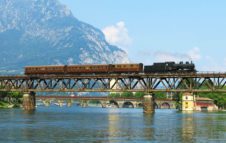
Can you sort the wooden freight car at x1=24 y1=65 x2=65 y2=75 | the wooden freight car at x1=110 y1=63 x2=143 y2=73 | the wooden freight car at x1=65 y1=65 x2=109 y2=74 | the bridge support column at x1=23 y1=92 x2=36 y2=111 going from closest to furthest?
the wooden freight car at x1=110 y1=63 x2=143 y2=73, the wooden freight car at x1=65 y1=65 x2=109 y2=74, the wooden freight car at x1=24 y1=65 x2=65 y2=75, the bridge support column at x1=23 y1=92 x2=36 y2=111

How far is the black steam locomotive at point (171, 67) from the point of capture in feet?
429

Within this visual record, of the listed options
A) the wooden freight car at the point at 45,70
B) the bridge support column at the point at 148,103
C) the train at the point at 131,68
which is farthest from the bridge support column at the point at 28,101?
the bridge support column at the point at 148,103

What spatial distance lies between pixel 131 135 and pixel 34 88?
8491 centimetres

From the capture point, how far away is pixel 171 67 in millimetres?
131625

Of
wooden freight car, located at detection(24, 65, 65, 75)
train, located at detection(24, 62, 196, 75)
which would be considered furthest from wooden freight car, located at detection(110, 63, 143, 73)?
wooden freight car, located at detection(24, 65, 65, 75)

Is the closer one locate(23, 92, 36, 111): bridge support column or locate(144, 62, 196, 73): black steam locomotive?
locate(144, 62, 196, 73): black steam locomotive

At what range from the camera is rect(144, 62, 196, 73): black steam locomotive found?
131 meters

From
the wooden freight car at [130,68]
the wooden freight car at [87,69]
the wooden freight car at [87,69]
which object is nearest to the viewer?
the wooden freight car at [130,68]

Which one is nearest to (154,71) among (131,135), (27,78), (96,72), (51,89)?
(96,72)

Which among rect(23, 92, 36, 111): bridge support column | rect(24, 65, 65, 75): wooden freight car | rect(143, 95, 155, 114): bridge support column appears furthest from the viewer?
rect(23, 92, 36, 111): bridge support column

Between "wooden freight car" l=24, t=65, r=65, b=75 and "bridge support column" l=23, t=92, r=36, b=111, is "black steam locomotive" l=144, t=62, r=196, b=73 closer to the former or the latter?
"wooden freight car" l=24, t=65, r=65, b=75

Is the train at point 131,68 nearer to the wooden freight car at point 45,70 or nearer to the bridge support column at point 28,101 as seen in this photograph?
the wooden freight car at point 45,70

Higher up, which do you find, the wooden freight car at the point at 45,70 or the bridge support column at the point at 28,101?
the wooden freight car at the point at 45,70

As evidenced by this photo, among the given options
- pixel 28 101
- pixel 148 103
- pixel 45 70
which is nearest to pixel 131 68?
pixel 148 103
